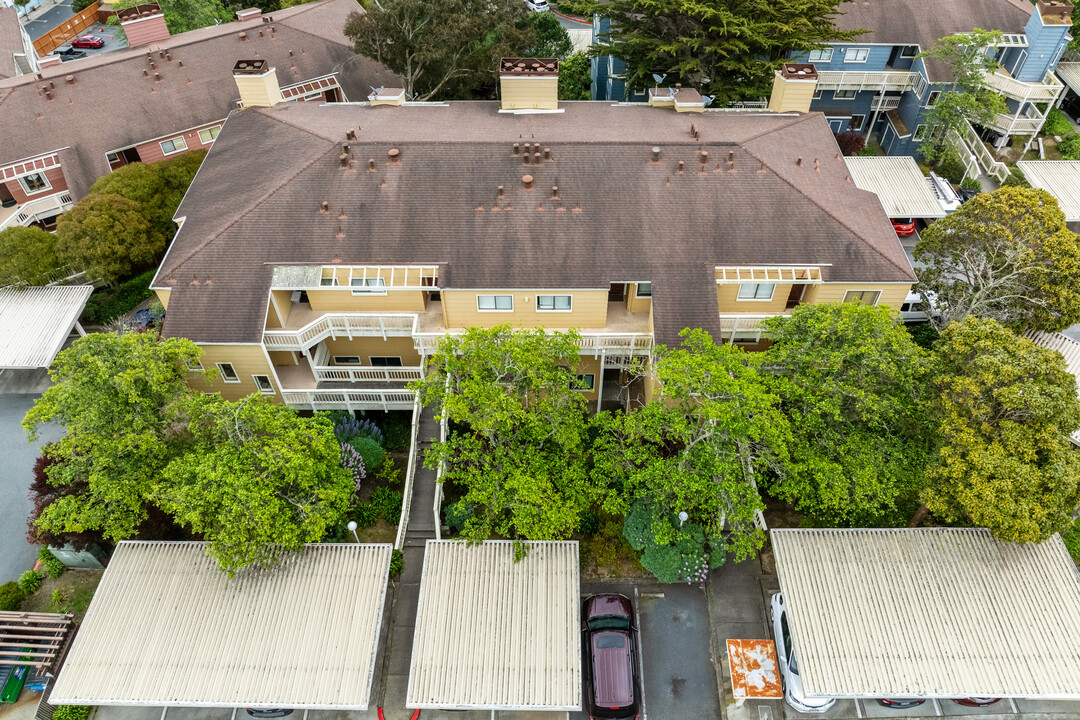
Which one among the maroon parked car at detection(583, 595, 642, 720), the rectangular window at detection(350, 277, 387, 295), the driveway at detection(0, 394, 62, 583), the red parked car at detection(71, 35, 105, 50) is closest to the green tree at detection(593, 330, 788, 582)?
the maroon parked car at detection(583, 595, 642, 720)

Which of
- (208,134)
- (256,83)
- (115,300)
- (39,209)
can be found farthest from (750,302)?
(39,209)

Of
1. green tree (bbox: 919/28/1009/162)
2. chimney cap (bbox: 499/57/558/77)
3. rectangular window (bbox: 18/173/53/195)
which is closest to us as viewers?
chimney cap (bbox: 499/57/558/77)

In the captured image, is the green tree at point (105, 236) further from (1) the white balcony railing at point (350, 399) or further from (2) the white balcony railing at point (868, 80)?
(2) the white balcony railing at point (868, 80)

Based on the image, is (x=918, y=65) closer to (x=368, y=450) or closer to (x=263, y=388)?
(x=368, y=450)

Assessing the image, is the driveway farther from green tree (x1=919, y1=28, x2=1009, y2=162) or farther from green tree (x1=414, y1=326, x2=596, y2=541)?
green tree (x1=919, y1=28, x2=1009, y2=162)

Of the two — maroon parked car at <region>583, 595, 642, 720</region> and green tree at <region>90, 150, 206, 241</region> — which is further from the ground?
green tree at <region>90, 150, 206, 241</region>

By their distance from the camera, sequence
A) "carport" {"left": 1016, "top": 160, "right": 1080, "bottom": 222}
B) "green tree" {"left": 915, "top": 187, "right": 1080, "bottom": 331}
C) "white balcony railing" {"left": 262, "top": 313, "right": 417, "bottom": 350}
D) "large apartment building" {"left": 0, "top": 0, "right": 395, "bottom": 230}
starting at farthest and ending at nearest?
"large apartment building" {"left": 0, "top": 0, "right": 395, "bottom": 230} → "carport" {"left": 1016, "top": 160, "right": 1080, "bottom": 222} → "white balcony railing" {"left": 262, "top": 313, "right": 417, "bottom": 350} → "green tree" {"left": 915, "top": 187, "right": 1080, "bottom": 331}
